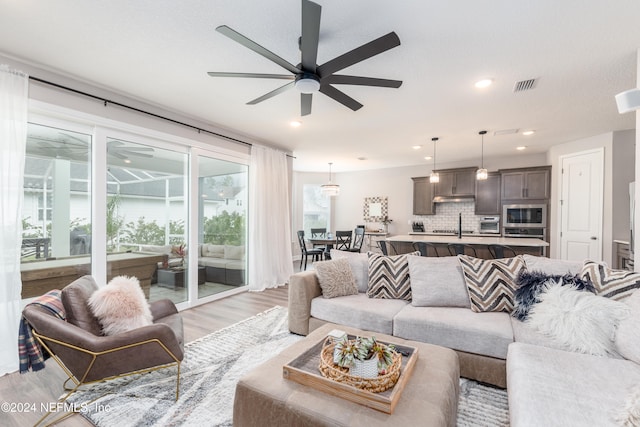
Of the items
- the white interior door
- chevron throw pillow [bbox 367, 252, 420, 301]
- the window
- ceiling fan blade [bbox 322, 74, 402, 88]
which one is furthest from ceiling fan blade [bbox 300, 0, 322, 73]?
the window

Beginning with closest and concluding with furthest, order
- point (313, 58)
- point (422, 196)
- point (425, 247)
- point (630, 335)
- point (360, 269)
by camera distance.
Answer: point (630, 335) → point (313, 58) → point (360, 269) → point (425, 247) → point (422, 196)

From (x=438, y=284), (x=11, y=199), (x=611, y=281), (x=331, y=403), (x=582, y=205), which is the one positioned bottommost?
(x=331, y=403)

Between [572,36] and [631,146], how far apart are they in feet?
12.9

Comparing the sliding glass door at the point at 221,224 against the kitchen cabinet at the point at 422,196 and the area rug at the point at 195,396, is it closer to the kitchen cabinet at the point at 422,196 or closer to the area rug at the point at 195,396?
the area rug at the point at 195,396

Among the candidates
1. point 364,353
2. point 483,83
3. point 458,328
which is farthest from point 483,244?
point 364,353

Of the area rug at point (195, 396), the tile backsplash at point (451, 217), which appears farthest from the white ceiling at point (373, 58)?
the tile backsplash at point (451, 217)

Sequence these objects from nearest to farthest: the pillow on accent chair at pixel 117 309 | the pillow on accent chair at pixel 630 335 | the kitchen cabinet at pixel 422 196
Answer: the pillow on accent chair at pixel 630 335 < the pillow on accent chair at pixel 117 309 < the kitchen cabinet at pixel 422 196

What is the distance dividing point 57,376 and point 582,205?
7.54m

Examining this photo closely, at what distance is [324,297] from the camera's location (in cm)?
297

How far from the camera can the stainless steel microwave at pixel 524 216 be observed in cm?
599

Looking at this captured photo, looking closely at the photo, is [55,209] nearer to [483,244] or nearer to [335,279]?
[335,279]

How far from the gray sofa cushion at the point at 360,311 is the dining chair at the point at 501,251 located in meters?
2.56

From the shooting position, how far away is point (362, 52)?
74.2 inches

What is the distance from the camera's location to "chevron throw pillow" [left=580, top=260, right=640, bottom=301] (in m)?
2.03
